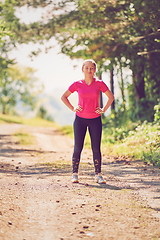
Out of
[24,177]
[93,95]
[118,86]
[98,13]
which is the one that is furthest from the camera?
[118,86]

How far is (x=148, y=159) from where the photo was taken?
11898 mm

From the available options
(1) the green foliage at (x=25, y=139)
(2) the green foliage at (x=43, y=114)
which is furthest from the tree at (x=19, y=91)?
(1) the green foliage at (x=25, y=139)

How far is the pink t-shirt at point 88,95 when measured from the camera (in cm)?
753

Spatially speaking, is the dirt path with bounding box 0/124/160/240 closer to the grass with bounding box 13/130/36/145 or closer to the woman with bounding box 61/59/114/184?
the woman with bounding box 61/59/114/184

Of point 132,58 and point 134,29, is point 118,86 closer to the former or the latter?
point 132,58

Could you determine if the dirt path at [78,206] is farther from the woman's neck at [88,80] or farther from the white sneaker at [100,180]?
the woman's neck at [88,80]

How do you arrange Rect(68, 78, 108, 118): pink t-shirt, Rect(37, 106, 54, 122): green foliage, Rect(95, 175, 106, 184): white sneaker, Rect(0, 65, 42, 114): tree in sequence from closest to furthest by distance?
Rect(68, 78, 108, 118): pink t-shirt, Rect(95, 175, 106, 184): white sneaker, Rect(37, 106, 54, 122): green foliage, Rect(0, 65, 42, 114): tree

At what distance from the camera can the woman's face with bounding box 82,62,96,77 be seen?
7629mm

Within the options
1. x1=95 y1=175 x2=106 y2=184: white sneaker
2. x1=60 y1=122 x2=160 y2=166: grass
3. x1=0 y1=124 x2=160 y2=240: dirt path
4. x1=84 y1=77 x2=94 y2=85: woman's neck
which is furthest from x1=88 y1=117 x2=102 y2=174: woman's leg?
x1=60 y1=122 x2=160 y2=166: grass

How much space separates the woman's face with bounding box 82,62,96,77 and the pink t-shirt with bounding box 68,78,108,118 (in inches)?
6.5

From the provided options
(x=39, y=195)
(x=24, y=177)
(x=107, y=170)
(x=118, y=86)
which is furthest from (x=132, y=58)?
(x=39, y=195)

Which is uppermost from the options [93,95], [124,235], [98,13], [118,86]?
[98,13]

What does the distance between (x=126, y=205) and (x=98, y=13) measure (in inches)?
469

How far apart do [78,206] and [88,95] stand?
2.44 metres
